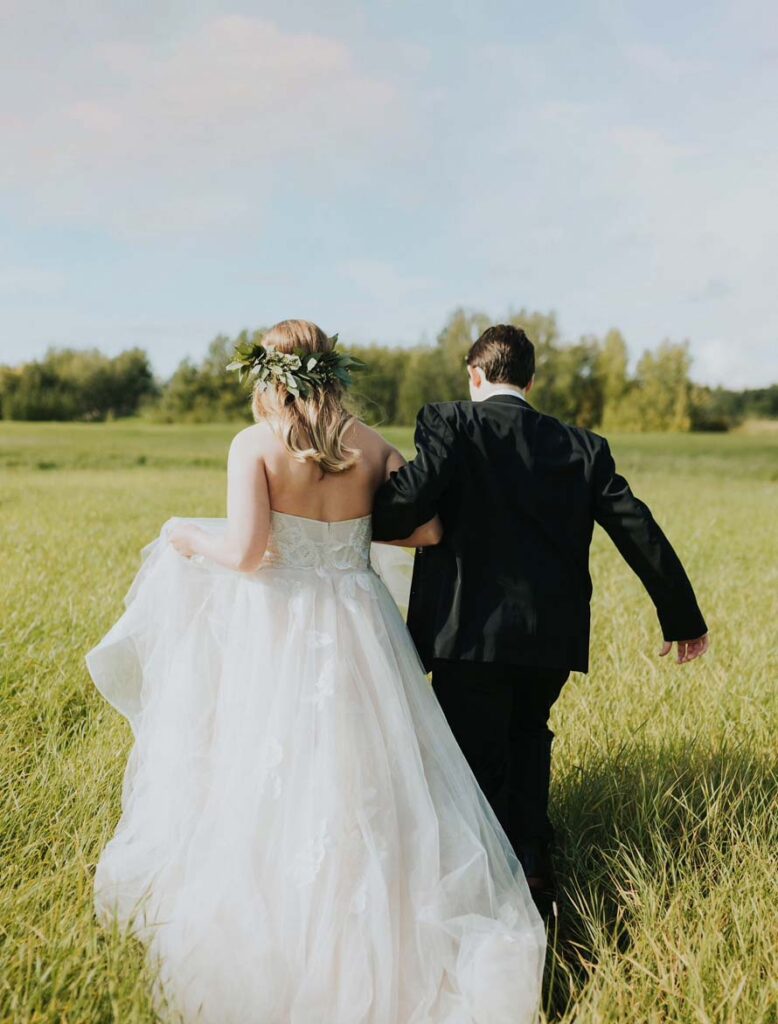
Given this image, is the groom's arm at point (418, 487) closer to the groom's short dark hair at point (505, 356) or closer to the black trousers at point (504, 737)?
the groom's short dark hair at point (505, 356)

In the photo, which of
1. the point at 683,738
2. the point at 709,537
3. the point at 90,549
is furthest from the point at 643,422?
the point at 683,738

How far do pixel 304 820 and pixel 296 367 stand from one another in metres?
1.46

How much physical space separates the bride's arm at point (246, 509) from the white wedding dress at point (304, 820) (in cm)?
11

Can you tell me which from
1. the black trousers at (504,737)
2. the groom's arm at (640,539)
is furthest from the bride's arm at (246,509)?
the groom's arm at (640,539)

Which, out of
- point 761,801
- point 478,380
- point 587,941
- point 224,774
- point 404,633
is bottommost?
point 587,941

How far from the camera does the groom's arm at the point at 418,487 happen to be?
327 cm

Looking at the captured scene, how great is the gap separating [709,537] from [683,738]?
888 centimetres

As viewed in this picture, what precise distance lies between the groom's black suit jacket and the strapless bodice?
0.36 ft

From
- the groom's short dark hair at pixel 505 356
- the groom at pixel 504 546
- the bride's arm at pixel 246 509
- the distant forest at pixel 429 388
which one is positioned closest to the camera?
the bride's arm at pixel 246 509

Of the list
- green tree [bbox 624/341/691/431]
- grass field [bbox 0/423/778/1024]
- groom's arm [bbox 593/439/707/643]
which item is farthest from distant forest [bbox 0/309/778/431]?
groom's arm [bbox 593/439/707/643]

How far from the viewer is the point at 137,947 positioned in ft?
9.70

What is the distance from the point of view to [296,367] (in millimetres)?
3227

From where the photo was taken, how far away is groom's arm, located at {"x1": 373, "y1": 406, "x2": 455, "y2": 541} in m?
3.27

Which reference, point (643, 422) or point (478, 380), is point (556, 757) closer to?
point (478, 380)
